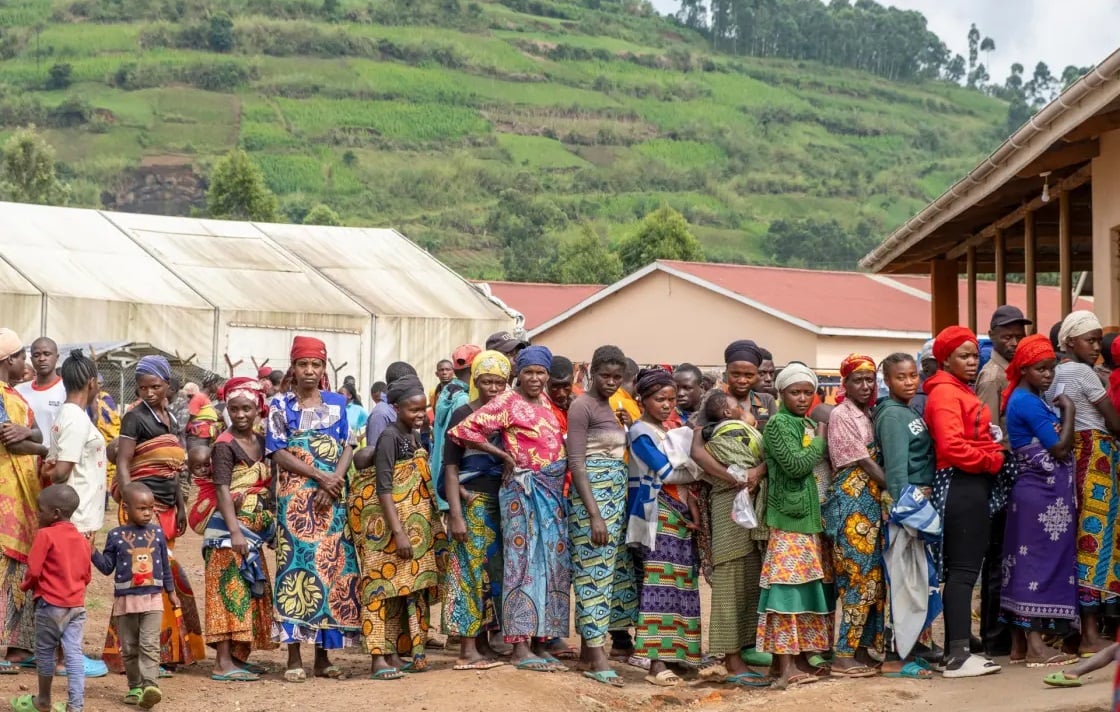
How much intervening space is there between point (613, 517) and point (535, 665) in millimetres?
854

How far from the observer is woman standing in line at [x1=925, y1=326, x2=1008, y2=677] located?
7.33 metres

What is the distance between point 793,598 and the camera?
7.54 metres

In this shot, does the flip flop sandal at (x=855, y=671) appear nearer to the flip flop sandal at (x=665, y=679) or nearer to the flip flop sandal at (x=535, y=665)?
the flip flop sandal at (x=665, y=679)

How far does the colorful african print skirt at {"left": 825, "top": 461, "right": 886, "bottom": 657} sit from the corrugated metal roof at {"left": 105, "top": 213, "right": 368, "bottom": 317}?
614 inches

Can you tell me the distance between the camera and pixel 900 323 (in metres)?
28.0

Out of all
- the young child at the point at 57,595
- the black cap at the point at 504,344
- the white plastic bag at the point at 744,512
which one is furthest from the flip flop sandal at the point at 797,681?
the young child at the point at 57,595

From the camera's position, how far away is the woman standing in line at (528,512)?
779cm

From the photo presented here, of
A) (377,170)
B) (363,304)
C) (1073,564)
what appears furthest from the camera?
(377,170)

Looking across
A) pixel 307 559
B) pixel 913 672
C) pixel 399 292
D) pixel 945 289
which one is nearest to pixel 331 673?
pixel 307 559

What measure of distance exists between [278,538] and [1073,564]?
402 centimetres

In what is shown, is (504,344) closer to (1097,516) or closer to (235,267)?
(1097,516)

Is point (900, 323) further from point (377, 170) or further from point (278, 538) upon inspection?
point (377, 170)

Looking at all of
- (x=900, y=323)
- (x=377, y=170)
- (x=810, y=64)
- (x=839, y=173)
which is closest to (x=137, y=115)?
(x=377, y=170)

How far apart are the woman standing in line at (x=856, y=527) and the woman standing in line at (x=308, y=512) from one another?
250 cm
